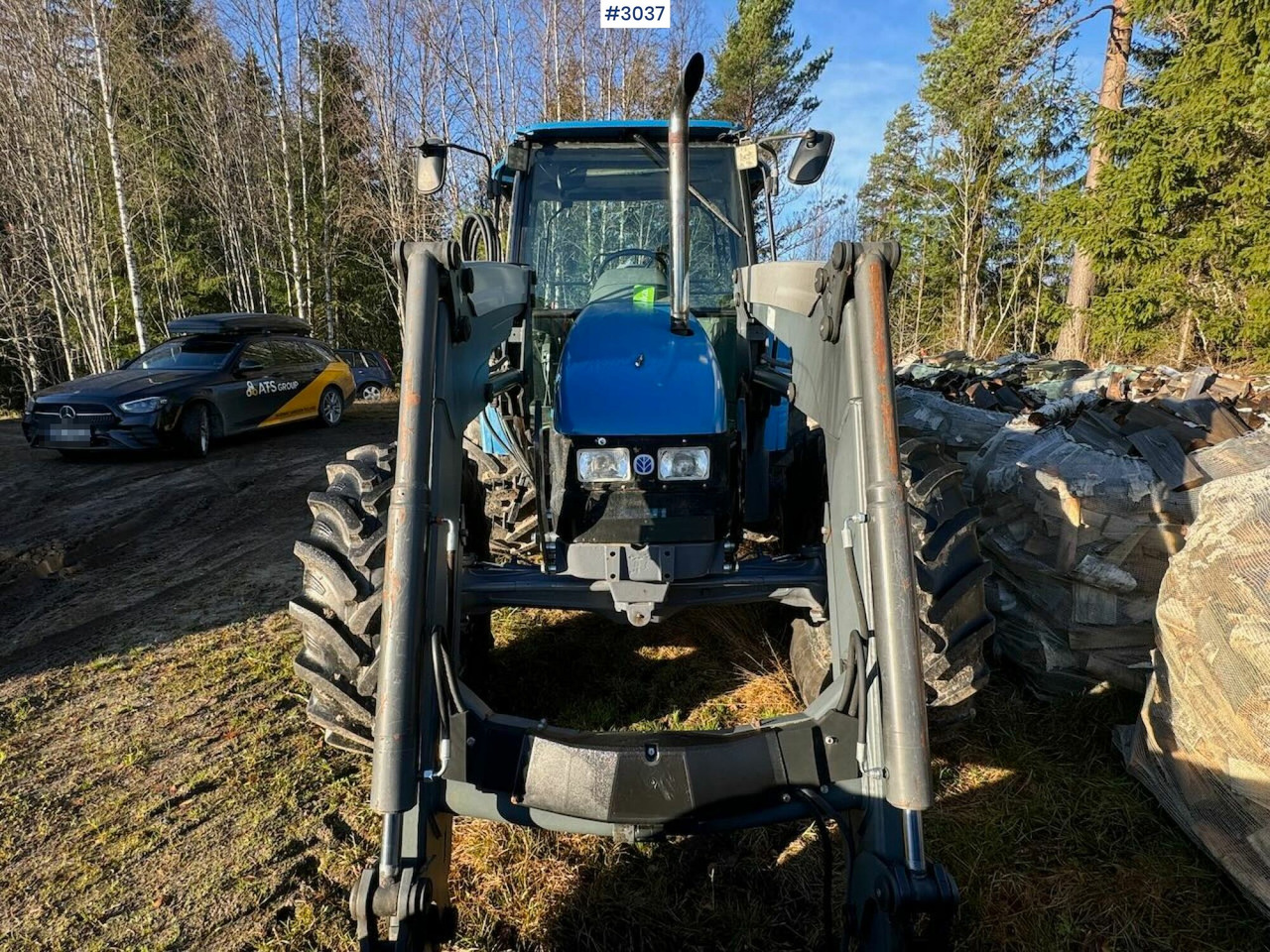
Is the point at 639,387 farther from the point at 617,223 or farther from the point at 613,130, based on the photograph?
the point at 613,130

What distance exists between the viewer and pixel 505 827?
8.43ft

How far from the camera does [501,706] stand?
10.9ft

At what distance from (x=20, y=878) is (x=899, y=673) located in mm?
2771

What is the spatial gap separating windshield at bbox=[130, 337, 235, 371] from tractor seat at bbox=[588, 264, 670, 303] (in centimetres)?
815

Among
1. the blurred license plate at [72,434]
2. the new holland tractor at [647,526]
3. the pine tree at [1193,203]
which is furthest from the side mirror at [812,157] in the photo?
the pine tree at [1193,203]

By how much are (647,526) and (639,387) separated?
468mm

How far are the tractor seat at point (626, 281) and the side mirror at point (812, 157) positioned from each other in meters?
0.72

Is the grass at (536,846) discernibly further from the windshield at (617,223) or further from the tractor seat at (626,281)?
the windshield at (617,223)

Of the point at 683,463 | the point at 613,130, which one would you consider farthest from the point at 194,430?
the point at 683,463

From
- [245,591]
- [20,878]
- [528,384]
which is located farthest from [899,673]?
[245,591]

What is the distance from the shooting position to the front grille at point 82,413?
870 cm

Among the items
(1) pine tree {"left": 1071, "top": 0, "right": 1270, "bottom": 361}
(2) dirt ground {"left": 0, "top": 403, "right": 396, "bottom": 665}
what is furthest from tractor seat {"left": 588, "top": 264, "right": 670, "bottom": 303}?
(1) pine tree {"left": 1071, "top": 0, "right": 1270, "bottom": 361}

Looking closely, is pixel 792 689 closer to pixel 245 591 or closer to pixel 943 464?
pixel 943 464

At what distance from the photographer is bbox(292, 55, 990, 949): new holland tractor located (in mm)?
1851
